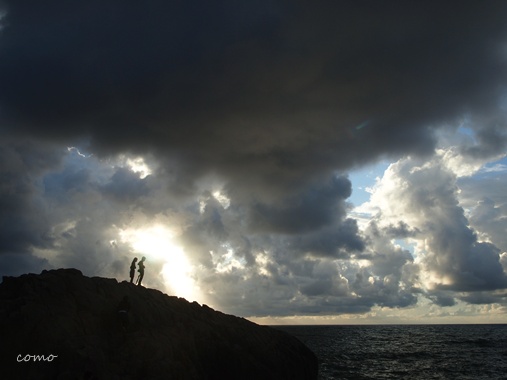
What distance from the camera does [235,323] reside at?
104ft

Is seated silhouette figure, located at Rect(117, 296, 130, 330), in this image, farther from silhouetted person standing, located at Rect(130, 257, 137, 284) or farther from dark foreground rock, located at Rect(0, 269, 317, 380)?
silhouetted person standing, located at Rect(130, 257, 137, 284)

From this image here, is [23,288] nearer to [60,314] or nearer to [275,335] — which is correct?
[60,314]

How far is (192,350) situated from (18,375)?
33.4 feet

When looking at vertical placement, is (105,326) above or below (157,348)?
above

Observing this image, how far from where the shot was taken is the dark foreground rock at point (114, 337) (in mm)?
18516

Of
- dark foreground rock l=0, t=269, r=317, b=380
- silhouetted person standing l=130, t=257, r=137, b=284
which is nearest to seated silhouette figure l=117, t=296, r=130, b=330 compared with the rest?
dark foreground rock l=0, t=269, r=317, b=380

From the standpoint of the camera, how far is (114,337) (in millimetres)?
21859

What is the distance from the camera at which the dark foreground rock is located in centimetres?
1852

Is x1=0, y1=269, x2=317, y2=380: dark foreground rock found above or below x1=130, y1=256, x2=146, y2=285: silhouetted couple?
below

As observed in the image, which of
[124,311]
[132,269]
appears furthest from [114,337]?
[132,269]

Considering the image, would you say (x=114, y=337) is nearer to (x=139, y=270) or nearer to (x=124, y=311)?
(x=124, y=311)

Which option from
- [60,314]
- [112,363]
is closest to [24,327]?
[60,314]

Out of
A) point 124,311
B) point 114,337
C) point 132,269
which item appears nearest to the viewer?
point 114,337

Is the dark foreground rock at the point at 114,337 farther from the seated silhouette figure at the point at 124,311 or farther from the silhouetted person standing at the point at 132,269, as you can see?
the silhouetted person standing at the point at 132,269
